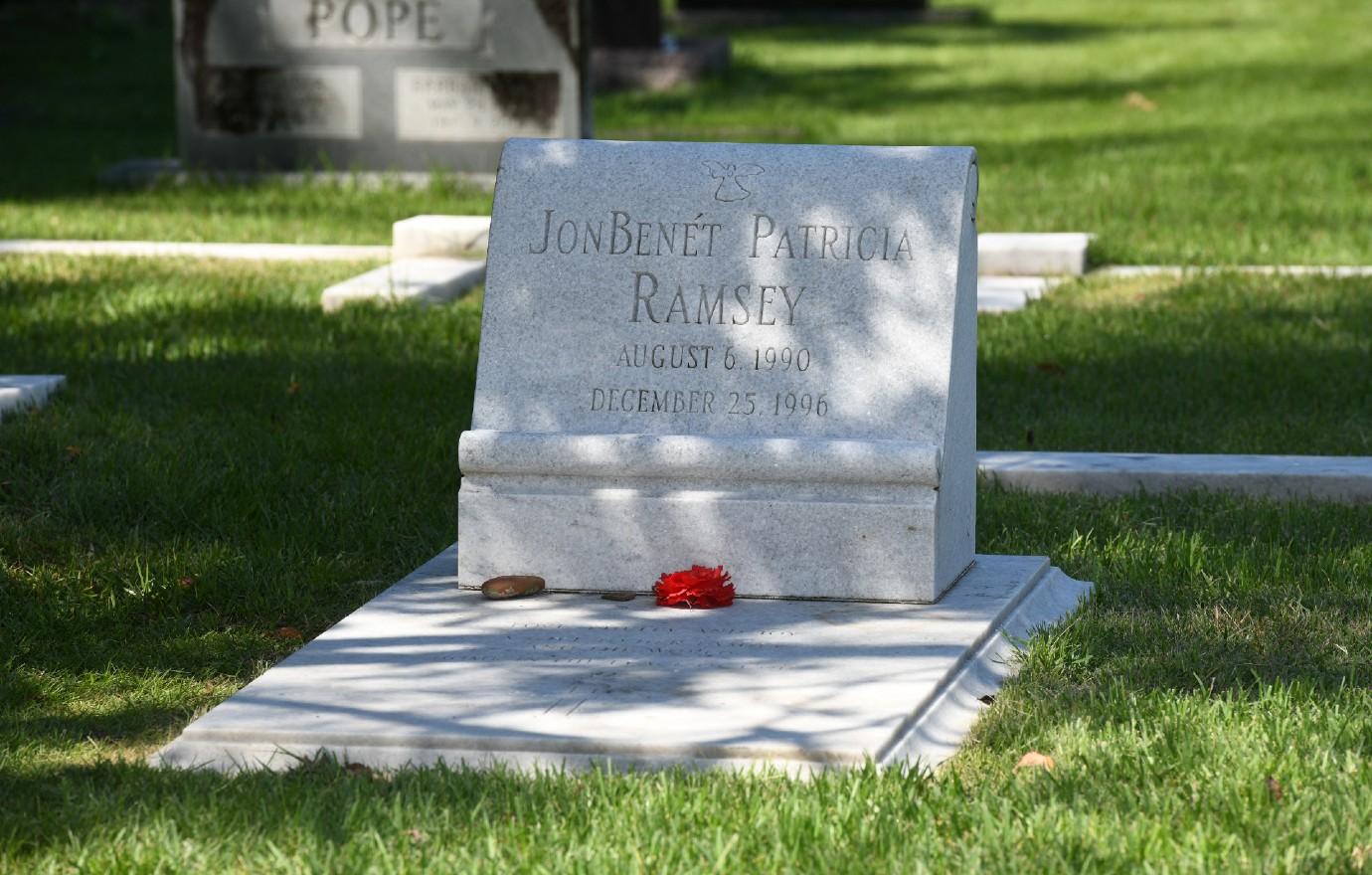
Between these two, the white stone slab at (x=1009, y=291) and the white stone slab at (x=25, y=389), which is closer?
the white stone slab at (x=25, y=389)

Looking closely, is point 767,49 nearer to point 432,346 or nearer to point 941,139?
point 941,139

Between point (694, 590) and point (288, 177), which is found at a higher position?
point (288, 177)

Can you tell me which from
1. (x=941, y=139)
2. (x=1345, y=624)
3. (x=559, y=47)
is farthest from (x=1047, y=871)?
(x=941, y=139)

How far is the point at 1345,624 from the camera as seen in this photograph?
4598mm

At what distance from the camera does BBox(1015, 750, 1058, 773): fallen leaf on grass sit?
145 inches

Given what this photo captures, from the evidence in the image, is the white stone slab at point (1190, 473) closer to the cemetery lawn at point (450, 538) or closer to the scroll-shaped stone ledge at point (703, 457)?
the cemetery lawn at point (450, 538)

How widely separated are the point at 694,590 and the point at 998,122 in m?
13.3

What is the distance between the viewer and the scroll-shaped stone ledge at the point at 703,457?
4.64 m

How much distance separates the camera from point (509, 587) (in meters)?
4.79

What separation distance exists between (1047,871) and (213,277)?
6.92 metres

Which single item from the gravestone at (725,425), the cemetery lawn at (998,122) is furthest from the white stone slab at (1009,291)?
the gravestone at (725,425)

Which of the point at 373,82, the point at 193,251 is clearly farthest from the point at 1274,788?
the point at 373,82

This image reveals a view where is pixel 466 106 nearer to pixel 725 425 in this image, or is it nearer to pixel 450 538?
pixel 450 538

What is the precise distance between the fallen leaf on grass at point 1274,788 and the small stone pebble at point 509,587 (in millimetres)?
1877
